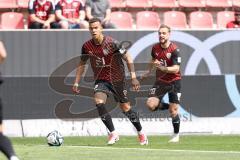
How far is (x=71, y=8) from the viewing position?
2022cm

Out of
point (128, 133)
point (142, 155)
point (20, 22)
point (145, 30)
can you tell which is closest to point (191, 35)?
point (145, 30)

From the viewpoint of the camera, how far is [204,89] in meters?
20.1

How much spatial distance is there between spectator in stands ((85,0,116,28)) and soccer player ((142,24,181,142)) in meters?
3.84

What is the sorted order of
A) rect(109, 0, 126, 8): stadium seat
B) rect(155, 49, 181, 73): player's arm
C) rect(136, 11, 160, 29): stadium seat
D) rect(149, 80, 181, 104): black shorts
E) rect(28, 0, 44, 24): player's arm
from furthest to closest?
rect(109, 0, 126, 8): stadium seat → rect(136, 11, 160, 29): stadium seat → rect(28, 0, 44, 24): player's arm → rect(149, 80, 181, 104): black shorts → rect(155, 49, 181, 73): player's arm

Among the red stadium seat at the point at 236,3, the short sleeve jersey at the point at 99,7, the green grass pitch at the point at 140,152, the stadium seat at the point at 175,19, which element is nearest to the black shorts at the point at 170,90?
the green grass pitch at the point at 140,152

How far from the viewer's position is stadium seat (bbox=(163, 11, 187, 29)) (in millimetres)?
21672

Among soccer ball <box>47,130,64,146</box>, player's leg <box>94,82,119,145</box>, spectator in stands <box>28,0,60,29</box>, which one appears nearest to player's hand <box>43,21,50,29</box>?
spectator in stands <box>28,0,60,29</box>

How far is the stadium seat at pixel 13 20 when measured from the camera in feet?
67.7

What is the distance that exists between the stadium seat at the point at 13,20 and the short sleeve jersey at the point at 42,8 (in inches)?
29.5

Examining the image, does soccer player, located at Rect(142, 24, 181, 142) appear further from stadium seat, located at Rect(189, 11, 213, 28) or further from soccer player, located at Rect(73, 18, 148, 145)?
stadium seat, located at Rect(189, 11, 213, 28)

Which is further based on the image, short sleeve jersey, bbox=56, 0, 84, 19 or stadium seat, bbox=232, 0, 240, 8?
stadium seat, bbox=232, 0, 240, 8

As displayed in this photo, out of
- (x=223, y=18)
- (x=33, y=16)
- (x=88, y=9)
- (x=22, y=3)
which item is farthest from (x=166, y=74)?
(x=22, y=3)

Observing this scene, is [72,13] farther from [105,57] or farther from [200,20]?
[105,57]

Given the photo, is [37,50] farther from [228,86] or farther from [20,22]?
[228,86]
